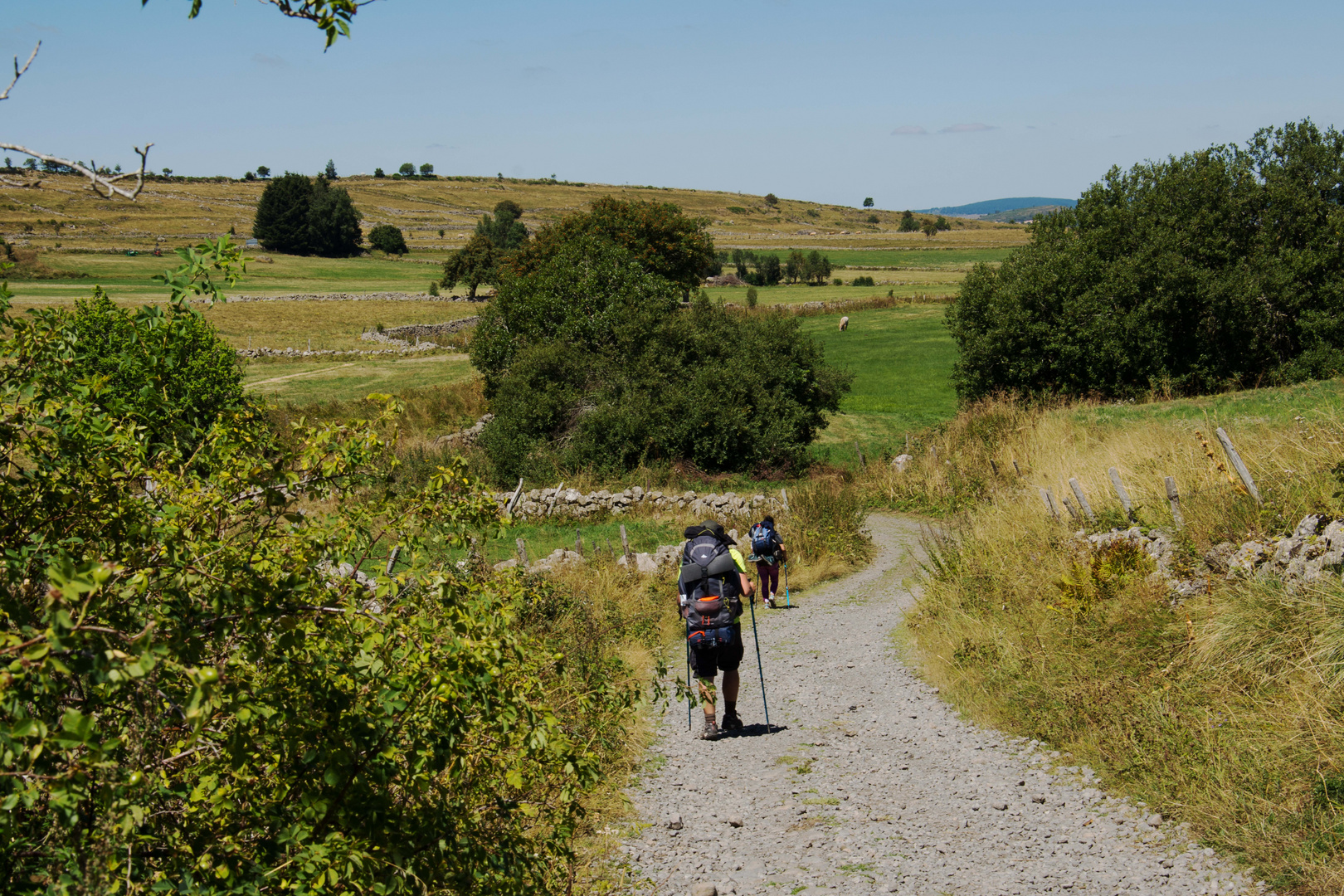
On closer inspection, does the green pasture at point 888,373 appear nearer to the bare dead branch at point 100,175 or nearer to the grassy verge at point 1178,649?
the grassy verge at point 1178,649

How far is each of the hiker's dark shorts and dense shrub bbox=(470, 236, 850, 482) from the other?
20216 mm

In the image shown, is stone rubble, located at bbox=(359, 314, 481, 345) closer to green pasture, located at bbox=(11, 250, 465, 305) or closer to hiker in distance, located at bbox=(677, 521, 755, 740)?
green pasture, located at bbox=(11, 250, 465, 305)

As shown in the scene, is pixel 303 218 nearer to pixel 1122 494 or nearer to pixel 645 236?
pixel 645 236

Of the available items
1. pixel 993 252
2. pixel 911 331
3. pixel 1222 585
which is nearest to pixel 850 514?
pixel 1222 585

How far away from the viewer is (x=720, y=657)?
350 inches

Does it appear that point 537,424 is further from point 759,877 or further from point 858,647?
point 759,877

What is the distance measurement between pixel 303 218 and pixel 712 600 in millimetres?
117476

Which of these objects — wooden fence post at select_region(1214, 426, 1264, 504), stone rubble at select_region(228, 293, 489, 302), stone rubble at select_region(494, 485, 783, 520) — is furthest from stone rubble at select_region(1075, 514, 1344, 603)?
stone rubble at select_region(228, 293, 489, 302)

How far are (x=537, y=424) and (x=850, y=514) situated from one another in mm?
13301

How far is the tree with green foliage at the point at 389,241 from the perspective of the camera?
120 meters

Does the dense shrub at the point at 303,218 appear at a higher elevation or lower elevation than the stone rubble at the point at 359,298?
higher

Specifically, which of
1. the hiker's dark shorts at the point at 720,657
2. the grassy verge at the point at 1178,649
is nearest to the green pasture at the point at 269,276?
the grassy verge at the point at 1178,649

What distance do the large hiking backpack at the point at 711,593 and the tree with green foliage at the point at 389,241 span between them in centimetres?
11929

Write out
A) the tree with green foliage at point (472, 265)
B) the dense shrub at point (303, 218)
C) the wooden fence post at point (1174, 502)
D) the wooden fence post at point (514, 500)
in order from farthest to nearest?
the dense shrub at point (303, 218), the tree with green foliage at point (472, 265), the wooden fence post at point (1174, 502), the wooden fence post at point (514, 500)
